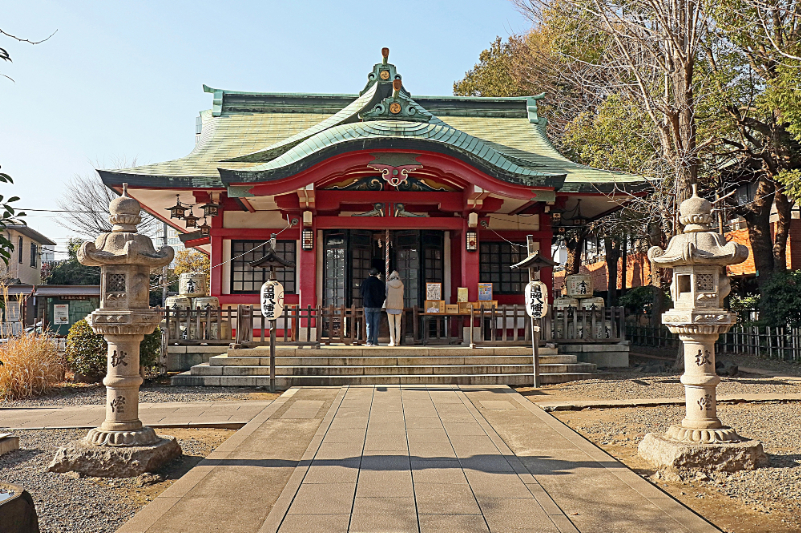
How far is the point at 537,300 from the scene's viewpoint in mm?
11211

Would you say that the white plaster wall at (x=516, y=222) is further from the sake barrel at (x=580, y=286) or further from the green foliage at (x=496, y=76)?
the green foliage at (x=496, y=76)

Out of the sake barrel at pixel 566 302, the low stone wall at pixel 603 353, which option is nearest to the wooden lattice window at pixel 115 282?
the low stone wall at pixel 603 353

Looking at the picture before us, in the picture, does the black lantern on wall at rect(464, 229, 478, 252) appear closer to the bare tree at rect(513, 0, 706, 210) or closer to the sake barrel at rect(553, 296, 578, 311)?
the sake barrel at rect(553, 296, 578, 311)

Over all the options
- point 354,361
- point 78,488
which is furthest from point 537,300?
point 78,488

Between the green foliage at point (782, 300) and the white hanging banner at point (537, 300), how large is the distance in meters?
8.38

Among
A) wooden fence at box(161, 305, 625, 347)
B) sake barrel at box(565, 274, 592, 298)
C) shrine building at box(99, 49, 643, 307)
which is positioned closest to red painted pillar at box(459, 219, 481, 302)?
shrine building at box(99, 49, 643, 307)

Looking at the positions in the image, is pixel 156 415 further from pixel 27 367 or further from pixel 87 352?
pixel 87 352

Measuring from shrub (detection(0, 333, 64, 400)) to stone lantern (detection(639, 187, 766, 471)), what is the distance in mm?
9492

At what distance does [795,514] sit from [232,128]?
649 inches

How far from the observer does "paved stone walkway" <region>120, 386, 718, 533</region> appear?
161 inches

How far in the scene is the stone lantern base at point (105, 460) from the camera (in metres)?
5.50

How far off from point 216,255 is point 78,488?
34.2 feet

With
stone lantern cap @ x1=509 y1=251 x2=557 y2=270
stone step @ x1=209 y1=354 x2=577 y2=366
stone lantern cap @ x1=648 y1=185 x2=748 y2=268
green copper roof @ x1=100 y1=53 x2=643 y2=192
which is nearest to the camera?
stone lantern cap @ x1=648 y1=185 x2=748 y2=268

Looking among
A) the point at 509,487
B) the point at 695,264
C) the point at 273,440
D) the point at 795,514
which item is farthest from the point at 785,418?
the point at 273,440
